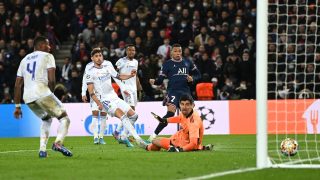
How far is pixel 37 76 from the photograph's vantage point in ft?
43.2

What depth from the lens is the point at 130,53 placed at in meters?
19.0

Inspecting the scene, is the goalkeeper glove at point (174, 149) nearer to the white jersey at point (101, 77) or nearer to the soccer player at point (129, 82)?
the white jersey at point (101, 77)

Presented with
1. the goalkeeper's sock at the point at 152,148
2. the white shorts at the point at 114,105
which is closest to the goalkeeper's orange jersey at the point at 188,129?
the goalkeeper's sock at the point at 152,148

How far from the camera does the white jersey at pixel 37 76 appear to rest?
1312 cm

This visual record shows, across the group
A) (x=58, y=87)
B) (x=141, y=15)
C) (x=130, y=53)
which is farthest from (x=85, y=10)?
(x=130, y=53)

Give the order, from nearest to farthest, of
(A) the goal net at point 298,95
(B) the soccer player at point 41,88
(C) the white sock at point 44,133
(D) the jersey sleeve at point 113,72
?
(B) the soccer player at point 41,88
(C) the white sock at point 44,133
(D) the jersey sleeve at point 113,72
(A) the goal net at point 298,95

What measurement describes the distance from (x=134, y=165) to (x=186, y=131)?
274 centimetres

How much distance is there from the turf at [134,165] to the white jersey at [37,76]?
1054mm

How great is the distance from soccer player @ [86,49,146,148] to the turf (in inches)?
44.2

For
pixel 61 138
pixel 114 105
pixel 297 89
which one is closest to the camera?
pixel 61 138

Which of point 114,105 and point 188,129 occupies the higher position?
point 114,105

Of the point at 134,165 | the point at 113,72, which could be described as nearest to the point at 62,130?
→ the point at 134,165

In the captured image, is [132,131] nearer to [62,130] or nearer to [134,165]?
[62,130]

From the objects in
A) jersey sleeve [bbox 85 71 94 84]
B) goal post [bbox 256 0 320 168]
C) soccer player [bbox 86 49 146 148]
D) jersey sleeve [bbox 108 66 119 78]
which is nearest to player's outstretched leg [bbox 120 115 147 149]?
soccer player [bbox 86 49 146 148]
